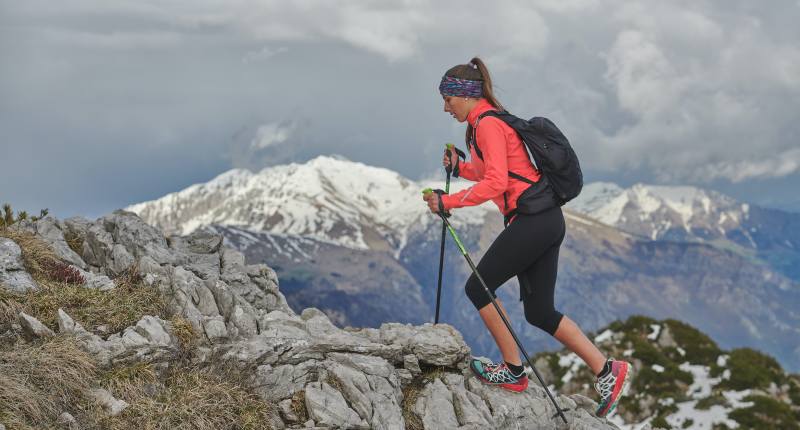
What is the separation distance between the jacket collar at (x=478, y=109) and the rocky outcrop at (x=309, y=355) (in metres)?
4.15

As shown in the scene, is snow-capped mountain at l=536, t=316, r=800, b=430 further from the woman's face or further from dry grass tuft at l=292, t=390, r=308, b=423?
the woman's face

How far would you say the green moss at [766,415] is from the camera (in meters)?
21.3

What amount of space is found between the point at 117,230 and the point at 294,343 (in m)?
6.18

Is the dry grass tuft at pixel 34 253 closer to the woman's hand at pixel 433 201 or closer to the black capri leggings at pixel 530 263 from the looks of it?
the woman's hand at pixel 433 201

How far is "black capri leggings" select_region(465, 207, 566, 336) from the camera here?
354 inches

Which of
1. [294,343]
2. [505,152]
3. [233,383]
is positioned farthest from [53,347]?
[505,152]

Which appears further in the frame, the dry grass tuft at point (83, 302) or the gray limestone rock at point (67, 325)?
the dry grass tuft at point (83, 302)

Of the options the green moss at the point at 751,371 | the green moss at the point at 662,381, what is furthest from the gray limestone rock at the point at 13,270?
the green moss at the point at 751,371

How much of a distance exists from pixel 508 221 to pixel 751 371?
68.9 ft

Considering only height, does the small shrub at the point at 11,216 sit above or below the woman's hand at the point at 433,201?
below

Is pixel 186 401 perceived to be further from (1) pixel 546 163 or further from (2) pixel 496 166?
(1) pixel 546 163

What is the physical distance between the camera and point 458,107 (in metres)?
9.25

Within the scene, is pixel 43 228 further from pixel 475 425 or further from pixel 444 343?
pixel 475 425

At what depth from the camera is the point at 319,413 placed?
340 inches
